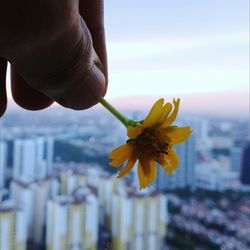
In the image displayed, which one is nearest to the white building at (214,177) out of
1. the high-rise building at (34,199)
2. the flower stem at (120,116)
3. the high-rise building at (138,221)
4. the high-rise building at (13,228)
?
the high-rise building at (138,221)

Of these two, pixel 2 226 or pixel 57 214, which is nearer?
pixel 2 226

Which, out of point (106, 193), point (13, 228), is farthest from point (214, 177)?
point (13, 228)

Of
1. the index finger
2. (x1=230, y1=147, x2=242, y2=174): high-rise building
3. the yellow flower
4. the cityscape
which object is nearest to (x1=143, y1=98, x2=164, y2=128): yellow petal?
the yellow flower

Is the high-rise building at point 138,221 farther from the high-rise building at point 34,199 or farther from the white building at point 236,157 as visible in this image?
the white building at point 236,157

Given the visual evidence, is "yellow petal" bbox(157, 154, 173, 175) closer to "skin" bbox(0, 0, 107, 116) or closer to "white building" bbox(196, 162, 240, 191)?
"skin" bbox(0, 0, 107, 116)

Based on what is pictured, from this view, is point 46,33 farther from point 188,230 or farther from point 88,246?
point 188,230

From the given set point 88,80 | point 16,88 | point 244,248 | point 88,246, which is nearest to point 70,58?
point 88,80
